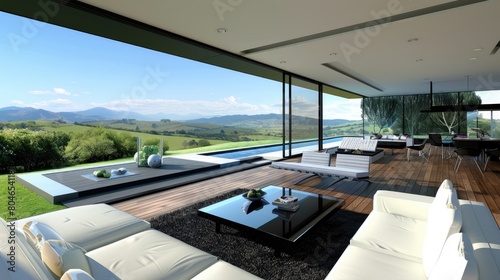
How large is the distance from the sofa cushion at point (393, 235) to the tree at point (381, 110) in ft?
42.6

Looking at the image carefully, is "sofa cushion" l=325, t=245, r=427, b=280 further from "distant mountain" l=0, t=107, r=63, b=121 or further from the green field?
the green field

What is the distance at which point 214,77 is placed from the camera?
1644cm

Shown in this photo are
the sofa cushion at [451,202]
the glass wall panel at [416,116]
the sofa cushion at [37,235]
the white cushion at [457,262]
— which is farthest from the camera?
the glass wall panel at [416,116]

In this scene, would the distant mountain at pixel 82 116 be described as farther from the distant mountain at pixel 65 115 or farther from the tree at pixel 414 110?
the tree at pixel 414 110

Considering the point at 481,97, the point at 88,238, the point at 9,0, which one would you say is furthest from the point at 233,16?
the point at 481,97

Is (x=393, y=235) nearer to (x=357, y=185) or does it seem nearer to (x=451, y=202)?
(x=451, y=202)

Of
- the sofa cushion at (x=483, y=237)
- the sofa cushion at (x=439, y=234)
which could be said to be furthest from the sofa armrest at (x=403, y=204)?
Result: the sofa cushion at (x=439, y=234)

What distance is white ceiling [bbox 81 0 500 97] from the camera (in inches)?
124

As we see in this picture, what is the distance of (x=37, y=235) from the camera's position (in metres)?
1.28

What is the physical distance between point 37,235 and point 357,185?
15.0ft

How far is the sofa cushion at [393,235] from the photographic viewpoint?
1654 millimetres

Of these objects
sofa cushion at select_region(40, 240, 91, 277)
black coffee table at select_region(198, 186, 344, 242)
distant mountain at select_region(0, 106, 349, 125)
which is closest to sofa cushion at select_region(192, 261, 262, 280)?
sofa cushion at select_region(40, 240, 91, 277)

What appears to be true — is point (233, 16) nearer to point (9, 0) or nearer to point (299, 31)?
point (299, 31)

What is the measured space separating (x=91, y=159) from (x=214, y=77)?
10.5m
